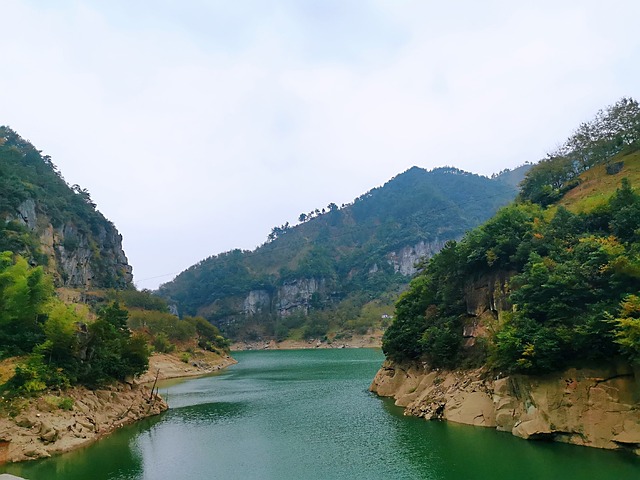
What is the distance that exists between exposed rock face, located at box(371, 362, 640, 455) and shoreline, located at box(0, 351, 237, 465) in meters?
19.7

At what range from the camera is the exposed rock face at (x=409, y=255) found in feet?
598

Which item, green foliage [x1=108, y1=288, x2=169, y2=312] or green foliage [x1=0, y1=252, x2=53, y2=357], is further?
green foliage [x1=108, y1=288, x2=169, y2=312]

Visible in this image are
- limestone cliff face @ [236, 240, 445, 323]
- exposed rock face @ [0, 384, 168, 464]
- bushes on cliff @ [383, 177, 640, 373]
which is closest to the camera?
bushes on cliff @ [383, 177, 640, 373]

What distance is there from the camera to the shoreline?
74.1ft

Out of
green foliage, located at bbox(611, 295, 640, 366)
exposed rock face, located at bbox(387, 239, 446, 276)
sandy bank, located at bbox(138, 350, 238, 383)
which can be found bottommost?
sandy bank, located at bbox(138, 350, 238, 383)

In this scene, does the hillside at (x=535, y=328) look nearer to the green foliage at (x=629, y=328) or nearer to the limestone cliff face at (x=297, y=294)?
the green foliage at (x=629, y=328)

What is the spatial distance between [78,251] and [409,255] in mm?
127067

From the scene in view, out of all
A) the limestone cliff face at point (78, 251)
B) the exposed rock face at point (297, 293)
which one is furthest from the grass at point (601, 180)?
the exposed rock face at point (297, 293)

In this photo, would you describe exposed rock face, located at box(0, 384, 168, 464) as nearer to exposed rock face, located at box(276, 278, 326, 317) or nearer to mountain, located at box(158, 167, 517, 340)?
mountain, located at box(158, 167, 517, 340)

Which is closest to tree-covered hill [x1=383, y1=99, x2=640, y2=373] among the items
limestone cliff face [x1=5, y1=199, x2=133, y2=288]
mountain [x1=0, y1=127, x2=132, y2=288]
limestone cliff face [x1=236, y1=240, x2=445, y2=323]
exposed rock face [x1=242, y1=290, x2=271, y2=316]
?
mountain [x1=0, y1=127, x2=132, y2=288]

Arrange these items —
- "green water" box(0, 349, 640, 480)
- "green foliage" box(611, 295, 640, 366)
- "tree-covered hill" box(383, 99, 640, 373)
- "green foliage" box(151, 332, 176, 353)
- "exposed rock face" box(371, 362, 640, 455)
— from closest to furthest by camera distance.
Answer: "green foliage" box(611, 295, 640, 366)
"green water" box(0, 349, 640, 480)
"exposed rock face" box(371, 362, 640, 455)
"tree-covered hill" box(383, 99, 640, 373)
"green foliage" box(151, 332, 176, 353)

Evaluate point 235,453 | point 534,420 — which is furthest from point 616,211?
point 235,453

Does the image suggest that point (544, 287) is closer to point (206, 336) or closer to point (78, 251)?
point (206, 336)

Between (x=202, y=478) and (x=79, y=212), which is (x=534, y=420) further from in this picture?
(x=79, y=212)
